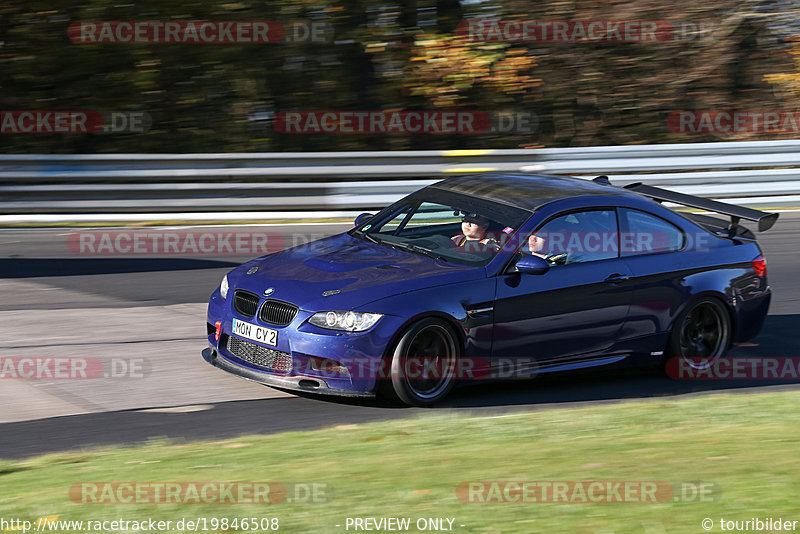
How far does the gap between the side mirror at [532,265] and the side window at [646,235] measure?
37.1 inches

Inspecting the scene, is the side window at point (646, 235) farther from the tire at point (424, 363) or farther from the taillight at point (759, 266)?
the tire at point (424, 363)

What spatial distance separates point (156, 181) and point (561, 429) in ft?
34.2

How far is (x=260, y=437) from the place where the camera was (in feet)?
21.6

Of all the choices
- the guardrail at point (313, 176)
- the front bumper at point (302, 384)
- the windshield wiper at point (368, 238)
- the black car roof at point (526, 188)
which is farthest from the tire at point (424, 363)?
the guardrail at point (313, 176)

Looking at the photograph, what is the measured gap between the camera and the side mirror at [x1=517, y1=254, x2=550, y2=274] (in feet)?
24.9

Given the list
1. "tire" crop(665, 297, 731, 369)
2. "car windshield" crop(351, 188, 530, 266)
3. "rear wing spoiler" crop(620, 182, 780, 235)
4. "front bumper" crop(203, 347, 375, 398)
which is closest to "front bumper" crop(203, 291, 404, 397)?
"front bumper" crop(203, 347, 375, 398)

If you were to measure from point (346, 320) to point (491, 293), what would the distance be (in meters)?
1.10

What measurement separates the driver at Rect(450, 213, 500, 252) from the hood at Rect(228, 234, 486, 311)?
12.4 inches

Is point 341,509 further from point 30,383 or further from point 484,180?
Answer: point 484,180

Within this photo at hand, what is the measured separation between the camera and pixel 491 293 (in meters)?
7.48

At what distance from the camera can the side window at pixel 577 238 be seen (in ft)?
26.0

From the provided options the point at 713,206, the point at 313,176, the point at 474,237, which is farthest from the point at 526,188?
the point at 313,176

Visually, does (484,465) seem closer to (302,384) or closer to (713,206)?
(302,384)

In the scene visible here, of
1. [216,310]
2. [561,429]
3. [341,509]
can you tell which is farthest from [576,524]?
[216,310]
